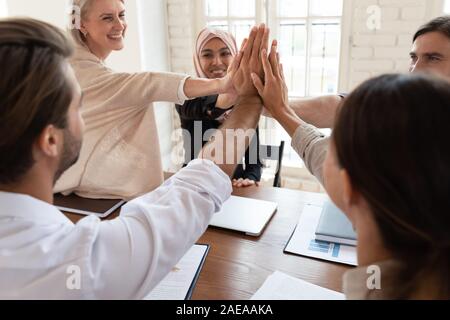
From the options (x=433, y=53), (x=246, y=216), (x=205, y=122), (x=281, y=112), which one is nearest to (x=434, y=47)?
(x=433, y=53)

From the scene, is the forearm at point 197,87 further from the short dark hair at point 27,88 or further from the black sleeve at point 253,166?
the black sleeve at point 253,166

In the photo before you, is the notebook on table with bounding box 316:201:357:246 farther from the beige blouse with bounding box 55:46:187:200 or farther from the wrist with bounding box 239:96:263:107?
the beige blouse with bounding box 55:46:187:200

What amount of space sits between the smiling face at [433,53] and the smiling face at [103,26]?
0.95 metres

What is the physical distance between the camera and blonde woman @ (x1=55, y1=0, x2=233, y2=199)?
1.14 m

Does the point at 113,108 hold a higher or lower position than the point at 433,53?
lower

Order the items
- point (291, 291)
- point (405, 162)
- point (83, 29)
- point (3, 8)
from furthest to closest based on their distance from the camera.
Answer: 1. point (3, 8)
2. point (83, 29)
3. point (291, 291)
4. point (405, 162)

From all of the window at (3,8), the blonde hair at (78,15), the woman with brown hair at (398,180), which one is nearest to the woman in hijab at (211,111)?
the blonde hair at (78,15)

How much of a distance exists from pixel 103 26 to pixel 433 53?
1046 millimetres

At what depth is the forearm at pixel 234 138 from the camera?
2.82 ft

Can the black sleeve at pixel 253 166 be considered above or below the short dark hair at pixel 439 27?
below

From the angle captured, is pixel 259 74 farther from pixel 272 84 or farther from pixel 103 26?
pixel 103 26

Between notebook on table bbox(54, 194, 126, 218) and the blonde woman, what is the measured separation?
0.09 feet

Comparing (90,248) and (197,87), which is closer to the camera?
(90,248)

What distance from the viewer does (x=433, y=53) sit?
3.89ft
